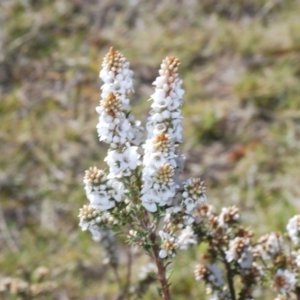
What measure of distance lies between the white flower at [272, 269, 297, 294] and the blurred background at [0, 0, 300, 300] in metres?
1.42

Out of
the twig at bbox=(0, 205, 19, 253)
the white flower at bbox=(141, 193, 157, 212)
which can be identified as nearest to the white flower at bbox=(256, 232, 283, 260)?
the white flower at bbox=(141, 193, 157, 212)

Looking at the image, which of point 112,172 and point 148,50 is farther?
point 148,50

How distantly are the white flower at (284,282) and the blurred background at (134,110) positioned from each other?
55.7 inches

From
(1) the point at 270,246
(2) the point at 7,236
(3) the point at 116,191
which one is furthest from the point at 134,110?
(3) the point at 116,191

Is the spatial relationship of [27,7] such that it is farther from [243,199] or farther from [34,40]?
[243,199]

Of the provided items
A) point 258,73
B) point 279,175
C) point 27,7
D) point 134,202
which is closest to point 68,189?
point 279,175

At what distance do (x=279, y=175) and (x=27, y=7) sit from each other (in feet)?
9.23

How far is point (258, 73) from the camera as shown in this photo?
4.92 m

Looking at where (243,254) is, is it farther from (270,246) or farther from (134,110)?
(134,110)

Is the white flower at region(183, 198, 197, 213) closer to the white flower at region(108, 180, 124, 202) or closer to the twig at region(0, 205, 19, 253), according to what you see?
the white flower at region(108, 180, 124, 202)

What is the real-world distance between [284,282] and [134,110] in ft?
9.01

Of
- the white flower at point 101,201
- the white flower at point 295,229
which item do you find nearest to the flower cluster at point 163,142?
the white flower at point 101,201

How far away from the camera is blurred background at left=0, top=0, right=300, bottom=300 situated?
3947mm

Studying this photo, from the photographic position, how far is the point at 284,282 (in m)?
2.16
